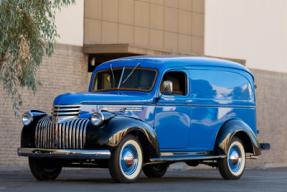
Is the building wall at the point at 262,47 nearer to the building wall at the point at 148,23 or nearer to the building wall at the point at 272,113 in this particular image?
the building wall at the point at 272,113

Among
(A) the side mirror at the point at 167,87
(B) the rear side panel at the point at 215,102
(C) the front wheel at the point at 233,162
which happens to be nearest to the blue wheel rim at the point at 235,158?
(C) the front wheel at the point at 233,162

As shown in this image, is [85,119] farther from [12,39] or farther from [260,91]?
[260,91]

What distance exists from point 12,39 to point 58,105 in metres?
3.21

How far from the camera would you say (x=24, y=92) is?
1714 centimetres

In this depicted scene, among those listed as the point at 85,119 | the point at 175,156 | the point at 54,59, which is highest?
the point at 54,59

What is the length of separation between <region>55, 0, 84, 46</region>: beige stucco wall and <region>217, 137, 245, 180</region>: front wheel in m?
7.61

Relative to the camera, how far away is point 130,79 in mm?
11594

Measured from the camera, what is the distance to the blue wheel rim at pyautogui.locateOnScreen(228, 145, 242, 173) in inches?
486

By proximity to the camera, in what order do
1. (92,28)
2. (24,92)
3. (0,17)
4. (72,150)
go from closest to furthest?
(72,150) → (0,17) → (24,92) → (92,28)

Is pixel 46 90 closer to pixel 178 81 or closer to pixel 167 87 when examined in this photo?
pixel 178 81

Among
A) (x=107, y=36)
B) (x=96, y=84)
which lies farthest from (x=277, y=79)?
(x=96, y=84)

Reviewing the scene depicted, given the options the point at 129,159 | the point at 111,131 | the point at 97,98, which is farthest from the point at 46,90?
the point at 111,131

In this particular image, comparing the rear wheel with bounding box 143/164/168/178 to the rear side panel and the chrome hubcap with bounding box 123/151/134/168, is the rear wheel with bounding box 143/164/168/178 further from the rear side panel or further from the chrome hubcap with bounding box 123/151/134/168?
the chrome hubcap with bounding box 123/151/134/168

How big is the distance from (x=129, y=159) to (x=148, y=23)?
11.2m
